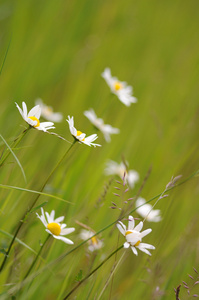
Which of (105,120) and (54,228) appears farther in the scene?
(105,120)

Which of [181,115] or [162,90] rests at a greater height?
[162,90]

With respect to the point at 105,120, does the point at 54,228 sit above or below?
below

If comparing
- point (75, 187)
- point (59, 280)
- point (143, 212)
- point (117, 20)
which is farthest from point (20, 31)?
point (59, 280)

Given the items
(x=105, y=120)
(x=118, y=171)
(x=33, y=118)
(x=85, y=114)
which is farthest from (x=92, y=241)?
(x=105, y=120)

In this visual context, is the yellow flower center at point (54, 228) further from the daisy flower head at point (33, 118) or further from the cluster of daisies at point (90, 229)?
the daisy flower head at point (33, 118)

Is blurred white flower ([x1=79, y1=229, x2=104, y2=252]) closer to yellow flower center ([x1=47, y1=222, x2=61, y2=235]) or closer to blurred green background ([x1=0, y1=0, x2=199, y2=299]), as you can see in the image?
blurred green background ([x1=0, y1=0, x2=199, y2=299])

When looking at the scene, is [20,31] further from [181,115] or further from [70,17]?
[181,115]

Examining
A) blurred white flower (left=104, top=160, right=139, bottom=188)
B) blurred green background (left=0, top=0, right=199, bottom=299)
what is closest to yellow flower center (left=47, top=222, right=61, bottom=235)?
blurred green background (left=0, top=0, right=199, bottom=299)

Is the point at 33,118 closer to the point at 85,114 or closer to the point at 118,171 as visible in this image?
the point at 85,114
